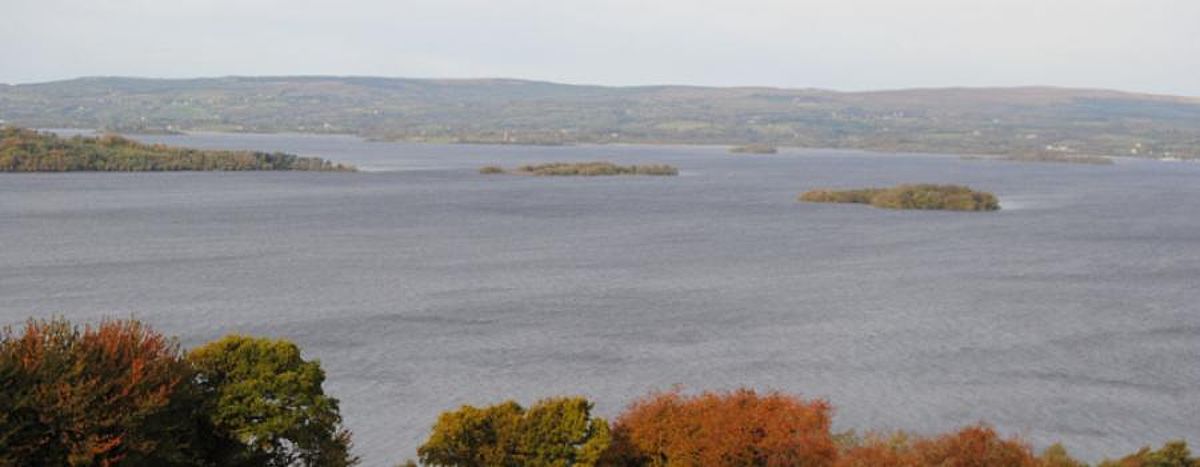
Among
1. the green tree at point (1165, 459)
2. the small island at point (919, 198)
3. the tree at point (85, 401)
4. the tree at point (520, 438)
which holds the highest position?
the tree at point (85, 401)

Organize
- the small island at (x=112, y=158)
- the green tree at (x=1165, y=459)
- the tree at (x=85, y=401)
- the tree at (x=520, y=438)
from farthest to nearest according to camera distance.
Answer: the small island at (x=112, y=158) < the green tree at (x=1165, y=459) < the tree at (x=520, y=438) < the tree at (x=85, y=401)

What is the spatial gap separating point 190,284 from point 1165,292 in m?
41.7

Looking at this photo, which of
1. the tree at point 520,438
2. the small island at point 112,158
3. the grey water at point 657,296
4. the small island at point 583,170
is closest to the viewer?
the tree at point 520,438

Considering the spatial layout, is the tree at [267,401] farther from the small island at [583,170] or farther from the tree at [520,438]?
the small island at [583,170]

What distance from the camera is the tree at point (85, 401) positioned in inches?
731

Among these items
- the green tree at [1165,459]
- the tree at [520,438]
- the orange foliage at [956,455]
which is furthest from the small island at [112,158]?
the orange foliage at [956,455]

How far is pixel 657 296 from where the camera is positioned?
183 feet

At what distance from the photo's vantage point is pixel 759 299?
5534 centimetres

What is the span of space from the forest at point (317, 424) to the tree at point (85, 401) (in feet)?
0.11

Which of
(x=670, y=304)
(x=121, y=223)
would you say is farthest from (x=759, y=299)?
(x=121, y=223)

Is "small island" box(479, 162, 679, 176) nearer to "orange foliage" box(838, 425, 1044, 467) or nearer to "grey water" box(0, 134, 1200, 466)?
"grey water" box(0, 134, 1200, 466)

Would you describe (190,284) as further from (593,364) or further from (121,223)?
(121,223)

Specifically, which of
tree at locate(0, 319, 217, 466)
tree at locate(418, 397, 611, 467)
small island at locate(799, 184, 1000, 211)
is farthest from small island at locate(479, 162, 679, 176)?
tree at locate(0, 319, 217, 466)

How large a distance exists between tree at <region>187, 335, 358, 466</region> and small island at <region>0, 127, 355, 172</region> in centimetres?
11765
